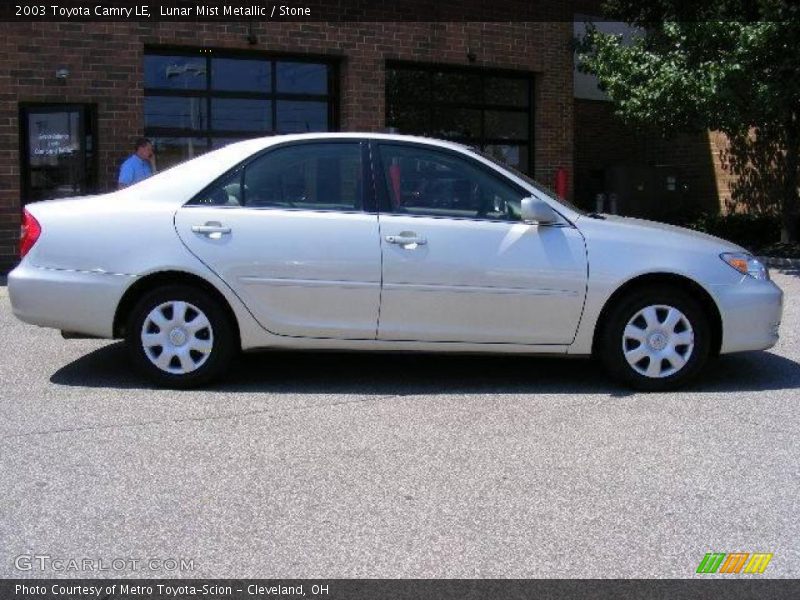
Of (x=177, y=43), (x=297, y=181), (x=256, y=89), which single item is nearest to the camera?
(x=297, y=181)

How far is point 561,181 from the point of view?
612 inches

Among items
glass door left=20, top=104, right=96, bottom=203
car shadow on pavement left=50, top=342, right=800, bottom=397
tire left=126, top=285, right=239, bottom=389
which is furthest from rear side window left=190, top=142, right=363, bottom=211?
glass door left=20, top=104, right=96, bottom=203

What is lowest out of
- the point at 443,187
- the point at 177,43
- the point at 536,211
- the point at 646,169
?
the point at 536,211

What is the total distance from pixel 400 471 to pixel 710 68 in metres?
10.9

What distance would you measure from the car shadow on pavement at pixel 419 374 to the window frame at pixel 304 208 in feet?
3.80

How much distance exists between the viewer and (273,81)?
44.4 feet

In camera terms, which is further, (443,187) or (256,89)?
(256,89)

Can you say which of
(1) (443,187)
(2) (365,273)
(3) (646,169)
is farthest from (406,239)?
(3) (646,169)

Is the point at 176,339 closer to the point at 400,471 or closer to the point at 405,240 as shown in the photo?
the point at 405,240

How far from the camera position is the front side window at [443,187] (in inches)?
241

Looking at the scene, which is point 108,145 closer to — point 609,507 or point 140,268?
point 140,268

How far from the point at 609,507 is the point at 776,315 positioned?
109 inches

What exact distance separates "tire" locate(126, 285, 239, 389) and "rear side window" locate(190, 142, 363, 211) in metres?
0.65

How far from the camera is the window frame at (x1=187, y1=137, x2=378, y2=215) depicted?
19.9 ft
